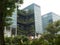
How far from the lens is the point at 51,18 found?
24422mm

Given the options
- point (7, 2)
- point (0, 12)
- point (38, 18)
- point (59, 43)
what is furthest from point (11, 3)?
point (38, 18)

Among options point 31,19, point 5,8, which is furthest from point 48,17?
point 5,8

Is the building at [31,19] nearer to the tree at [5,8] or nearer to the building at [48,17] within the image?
the building at [48,17]

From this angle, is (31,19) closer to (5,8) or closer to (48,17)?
(48,17)

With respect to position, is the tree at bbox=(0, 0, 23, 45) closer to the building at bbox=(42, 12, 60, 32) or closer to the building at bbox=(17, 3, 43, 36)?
the building at bbox=(17, 3, 43, 36)

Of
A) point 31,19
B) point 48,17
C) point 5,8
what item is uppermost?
point 48,17

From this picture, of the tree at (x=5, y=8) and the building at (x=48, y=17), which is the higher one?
the building at (x=48, y=17)

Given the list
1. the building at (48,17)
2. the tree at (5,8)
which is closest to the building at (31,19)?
the building at (48,17)

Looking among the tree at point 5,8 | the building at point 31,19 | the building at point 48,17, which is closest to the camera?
the tree at point 5,8

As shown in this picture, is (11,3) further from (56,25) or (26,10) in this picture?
(26,10)

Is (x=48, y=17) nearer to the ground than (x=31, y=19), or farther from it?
farther from it


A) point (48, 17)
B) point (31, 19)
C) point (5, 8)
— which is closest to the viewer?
point (5, 8)

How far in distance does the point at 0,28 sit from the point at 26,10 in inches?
Result: 868

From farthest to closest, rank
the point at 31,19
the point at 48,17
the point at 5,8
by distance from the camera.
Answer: the point at 31,19
the point at 48,17
the point at 5,8
